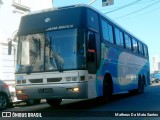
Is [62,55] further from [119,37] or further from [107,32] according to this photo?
[119,37]

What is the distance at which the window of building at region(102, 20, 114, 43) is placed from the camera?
13356mm

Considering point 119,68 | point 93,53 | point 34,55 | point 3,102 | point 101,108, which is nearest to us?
point 93,53

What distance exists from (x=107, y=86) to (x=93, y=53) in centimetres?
249

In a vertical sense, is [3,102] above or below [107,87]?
below

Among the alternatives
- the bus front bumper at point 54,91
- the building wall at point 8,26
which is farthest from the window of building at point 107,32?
the building wall at point 8,26

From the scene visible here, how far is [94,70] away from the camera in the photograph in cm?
1164

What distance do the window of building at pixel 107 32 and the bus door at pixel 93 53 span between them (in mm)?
1281

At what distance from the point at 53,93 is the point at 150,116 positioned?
10.8 feet

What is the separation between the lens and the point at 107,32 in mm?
13906

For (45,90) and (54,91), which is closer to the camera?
(54,91)

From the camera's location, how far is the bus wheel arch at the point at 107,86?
13.1m

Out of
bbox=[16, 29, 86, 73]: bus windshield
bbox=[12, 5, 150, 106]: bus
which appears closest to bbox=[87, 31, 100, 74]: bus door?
bbox=[12, 5, 150, 106]: bus

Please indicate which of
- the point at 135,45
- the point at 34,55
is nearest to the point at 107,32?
the point at 34,55

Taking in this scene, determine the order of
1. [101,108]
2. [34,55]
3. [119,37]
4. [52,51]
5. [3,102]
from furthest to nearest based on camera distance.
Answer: [119,37], [3,102], [101,108], [34,55], [52,51]
